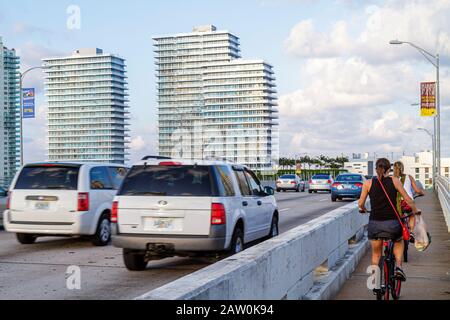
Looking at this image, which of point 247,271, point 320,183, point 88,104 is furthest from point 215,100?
point 247,271

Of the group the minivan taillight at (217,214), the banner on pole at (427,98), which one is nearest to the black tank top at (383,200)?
the minivan taillight at (217,214)

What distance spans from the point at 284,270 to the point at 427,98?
139 feet

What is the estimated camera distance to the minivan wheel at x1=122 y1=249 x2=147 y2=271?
10492 millimetres

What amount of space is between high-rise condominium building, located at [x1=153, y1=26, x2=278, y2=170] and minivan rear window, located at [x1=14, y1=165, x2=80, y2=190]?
383ft

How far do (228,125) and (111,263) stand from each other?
534 ft

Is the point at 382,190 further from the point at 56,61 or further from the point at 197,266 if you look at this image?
the point at 56,61

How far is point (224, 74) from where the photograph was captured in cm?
16438

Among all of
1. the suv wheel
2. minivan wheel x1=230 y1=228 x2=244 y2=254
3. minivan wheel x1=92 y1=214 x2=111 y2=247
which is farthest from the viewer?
minivan wheel x1=92 y1=214 x2=111 y2=247

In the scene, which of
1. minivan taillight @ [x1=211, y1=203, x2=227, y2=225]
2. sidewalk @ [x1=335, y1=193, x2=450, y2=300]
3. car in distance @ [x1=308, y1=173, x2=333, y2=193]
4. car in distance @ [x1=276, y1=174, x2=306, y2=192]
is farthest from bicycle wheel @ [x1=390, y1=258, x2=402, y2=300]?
car in distance @ [x1=276, y1=174, x2=306, y2=192]

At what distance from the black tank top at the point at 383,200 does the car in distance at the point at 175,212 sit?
2.66 meters

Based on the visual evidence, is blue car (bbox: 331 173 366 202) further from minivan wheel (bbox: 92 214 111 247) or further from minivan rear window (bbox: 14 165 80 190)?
minivan rear window (bbox: 14 165 80 190)

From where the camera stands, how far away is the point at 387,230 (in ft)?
26.3

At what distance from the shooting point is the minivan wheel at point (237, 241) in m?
10.4

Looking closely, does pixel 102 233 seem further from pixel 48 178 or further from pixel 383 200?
pixel 383 200
